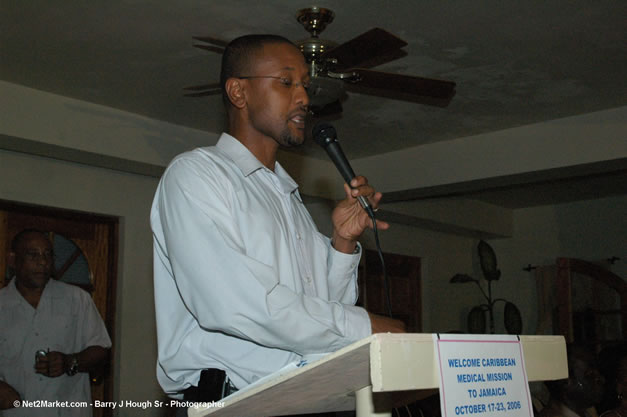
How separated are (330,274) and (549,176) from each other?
13.7ft

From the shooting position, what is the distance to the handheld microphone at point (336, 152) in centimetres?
166

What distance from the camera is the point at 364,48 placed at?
3.04 meters

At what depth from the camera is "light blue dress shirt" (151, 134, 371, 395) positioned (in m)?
1.20

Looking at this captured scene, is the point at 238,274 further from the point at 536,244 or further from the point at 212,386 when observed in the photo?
the point at 536,244

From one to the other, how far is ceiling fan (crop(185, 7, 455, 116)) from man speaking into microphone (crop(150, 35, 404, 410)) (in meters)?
1.21

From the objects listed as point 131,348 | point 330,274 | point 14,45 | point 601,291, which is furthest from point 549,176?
point 330,274

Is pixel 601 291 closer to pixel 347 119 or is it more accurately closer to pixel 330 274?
pixel 347 119

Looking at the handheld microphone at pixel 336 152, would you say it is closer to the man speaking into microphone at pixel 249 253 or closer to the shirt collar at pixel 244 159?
the man speaking into microphone at pixel 249 253

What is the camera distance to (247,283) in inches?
47.7

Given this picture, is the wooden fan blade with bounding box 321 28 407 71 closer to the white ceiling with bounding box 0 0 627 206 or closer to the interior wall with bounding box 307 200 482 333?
the white ceiling with bounding box 0 0 627 206

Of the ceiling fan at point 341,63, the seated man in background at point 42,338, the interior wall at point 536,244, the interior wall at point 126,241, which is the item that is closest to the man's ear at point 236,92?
the ceiling fan at point 341,63

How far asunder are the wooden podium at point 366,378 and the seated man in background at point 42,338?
129 inches

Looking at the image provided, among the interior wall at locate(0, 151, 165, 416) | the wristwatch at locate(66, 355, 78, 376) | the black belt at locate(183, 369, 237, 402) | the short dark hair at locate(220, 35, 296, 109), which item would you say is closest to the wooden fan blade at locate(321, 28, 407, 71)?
the short dark hair at locate(220, 35, 296, 109)

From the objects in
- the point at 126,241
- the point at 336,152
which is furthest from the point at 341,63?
the point at 126,241
